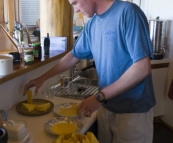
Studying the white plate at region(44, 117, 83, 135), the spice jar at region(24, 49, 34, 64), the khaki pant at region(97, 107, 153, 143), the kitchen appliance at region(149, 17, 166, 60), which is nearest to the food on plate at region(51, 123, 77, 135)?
the white plate at region(44, 117, 83, 135)

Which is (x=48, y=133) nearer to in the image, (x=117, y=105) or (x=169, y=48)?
(x=117, y=105)

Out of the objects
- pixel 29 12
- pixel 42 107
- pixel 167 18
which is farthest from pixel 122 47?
pixel 29 12

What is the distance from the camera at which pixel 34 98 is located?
5.19 ft

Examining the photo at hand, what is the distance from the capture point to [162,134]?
283 centimetres

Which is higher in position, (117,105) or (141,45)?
(141,45)

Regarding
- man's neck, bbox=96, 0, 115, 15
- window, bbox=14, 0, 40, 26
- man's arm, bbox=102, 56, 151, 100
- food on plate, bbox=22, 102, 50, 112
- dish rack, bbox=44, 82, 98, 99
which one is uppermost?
window, bbox=14, 0, 40, 26

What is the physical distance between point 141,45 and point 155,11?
6.60 feet

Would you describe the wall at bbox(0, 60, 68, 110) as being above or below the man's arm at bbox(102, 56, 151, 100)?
below

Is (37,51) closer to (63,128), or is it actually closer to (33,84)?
(33,84)

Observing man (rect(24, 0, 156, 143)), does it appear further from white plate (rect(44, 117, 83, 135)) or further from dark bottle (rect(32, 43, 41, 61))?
dark bottle (rect(32, 43, 41, 61))

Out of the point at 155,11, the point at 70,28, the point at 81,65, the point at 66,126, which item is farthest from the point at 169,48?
the point at 66,126

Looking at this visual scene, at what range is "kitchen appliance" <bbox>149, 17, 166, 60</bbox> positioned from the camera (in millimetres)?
2771

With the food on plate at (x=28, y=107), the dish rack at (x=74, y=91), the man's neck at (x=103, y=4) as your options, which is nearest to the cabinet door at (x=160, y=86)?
the dish rack at (x=74, y=91)

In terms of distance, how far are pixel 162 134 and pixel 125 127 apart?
1.76 meters
